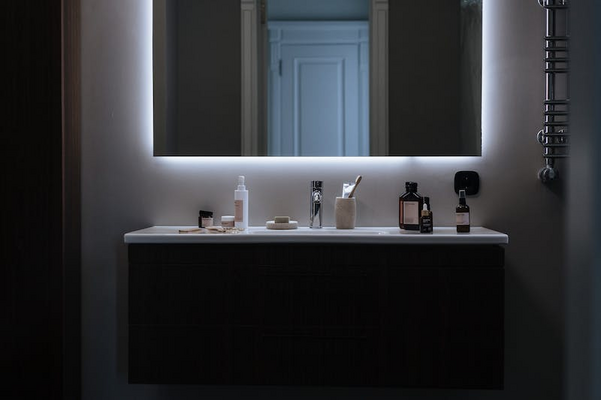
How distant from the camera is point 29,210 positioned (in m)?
1.93

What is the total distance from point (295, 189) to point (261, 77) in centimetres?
48

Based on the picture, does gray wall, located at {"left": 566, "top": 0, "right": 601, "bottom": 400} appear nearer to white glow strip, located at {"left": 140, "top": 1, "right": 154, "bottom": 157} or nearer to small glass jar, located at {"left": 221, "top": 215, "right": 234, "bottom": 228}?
small glass jar, located at {"left": 221, "top": 215, "right": 234, "bottom": 228}

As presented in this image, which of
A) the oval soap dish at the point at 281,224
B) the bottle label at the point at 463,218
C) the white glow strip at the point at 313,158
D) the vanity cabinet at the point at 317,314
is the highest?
the white glow strip at the point at 313,158

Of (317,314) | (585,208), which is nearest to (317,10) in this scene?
(317,314)

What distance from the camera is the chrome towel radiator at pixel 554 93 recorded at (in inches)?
77.5

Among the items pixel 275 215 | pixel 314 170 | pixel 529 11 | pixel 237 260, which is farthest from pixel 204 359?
pixel 529 11

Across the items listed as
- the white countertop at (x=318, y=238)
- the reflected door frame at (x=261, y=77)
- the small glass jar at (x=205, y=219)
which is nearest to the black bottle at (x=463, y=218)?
the white countertop at (x=318, y=238)

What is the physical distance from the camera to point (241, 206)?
6.64ft

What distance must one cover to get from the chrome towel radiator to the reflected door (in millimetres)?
697

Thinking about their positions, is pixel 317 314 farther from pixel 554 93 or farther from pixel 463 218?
pixel 554 93

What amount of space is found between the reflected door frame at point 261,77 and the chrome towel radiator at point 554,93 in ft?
1.99

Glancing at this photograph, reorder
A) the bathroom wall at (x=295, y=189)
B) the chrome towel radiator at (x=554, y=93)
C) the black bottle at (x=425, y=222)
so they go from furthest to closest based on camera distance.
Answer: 1. the bathroom wall at (x=295, y=189)
2. the chrome towel radiator at (x=554, y=93)
3. the black bottle at (x=425, y=222)

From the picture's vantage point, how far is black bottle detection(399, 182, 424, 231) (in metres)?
1.96

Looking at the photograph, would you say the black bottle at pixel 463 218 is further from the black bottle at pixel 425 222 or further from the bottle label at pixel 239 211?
the bottle label at pixel 239 211
